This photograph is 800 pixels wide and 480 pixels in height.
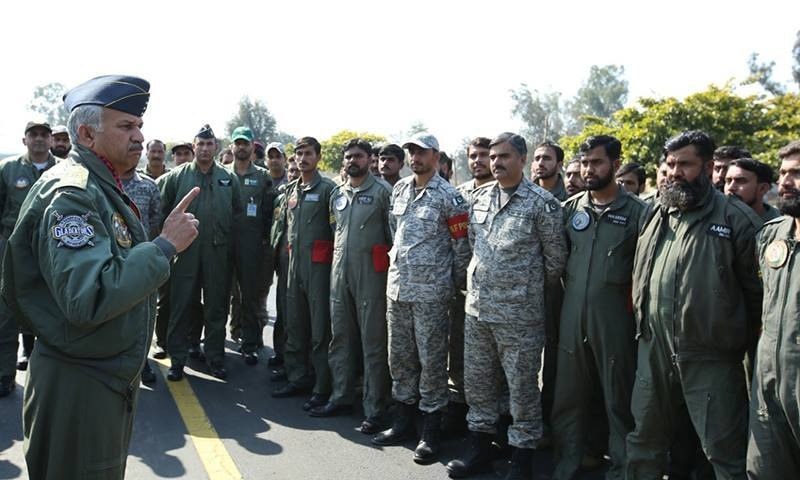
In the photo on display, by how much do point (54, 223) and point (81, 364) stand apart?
1.69 feet

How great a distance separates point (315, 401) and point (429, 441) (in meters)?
1.27

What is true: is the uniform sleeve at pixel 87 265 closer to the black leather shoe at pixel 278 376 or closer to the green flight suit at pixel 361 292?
the green flight suit at pixel 361 292

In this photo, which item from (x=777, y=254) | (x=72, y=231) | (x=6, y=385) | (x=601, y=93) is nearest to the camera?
(x=72, y=231)

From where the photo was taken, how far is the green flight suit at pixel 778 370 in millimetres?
2625

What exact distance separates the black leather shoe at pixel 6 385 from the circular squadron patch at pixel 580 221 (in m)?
4.81

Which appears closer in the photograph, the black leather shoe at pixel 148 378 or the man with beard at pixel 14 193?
the man with beard at pixel 14 193

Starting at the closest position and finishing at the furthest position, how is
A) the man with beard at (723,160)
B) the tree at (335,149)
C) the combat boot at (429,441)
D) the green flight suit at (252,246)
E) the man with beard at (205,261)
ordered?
the combat boot at (429,441)
the man with beard at (723,160)
the man with beard at (205,261)
the green flight suit at (252,246)
the tree at (335,149)

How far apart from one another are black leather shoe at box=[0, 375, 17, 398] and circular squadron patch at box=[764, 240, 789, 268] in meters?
5.67

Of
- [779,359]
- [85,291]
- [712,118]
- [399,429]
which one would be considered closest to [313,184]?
[399,429]

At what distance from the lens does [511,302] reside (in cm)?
384

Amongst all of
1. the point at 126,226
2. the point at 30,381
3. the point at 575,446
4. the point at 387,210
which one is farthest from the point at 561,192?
the point at 30,381

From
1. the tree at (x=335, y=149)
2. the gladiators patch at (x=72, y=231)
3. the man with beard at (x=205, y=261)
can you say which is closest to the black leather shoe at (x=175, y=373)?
the man with beard at (x=205, y=261)

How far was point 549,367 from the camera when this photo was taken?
452cm

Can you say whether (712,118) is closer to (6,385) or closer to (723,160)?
(723,160)
